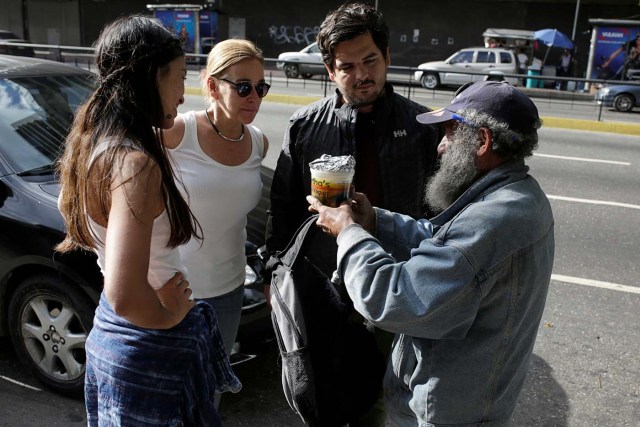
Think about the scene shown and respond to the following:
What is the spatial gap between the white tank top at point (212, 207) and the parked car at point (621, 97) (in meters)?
17.7

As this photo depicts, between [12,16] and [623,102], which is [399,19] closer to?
[623,102]

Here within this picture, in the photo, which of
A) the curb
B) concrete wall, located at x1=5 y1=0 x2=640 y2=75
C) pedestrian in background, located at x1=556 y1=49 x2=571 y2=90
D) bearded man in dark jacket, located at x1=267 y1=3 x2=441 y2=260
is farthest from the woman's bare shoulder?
concrete wall, located at x1=5 y1=0 x2=640 y2=75

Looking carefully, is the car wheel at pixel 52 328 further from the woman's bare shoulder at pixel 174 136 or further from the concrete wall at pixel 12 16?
the concrete wall at pixel 12 16

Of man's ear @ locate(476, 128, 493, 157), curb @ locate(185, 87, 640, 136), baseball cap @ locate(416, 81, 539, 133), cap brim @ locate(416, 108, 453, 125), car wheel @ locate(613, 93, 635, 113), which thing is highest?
baseball cap @ locate(416, 81, 539, 133)

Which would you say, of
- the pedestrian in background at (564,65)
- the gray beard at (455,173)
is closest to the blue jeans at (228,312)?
the gray beard at (455,173)

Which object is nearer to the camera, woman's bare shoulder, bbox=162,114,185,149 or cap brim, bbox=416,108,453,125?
cap brim, bbox=416,108,453,125

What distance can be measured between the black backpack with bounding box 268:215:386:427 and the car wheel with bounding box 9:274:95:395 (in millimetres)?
1585

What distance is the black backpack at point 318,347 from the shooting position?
2.03 m

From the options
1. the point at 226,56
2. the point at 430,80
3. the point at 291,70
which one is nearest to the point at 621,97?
the point at 430,80

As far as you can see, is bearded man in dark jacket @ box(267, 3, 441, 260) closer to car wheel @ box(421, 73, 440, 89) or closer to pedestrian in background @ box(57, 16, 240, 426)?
pedestrian in background @ box(57, 16, 240, 426)

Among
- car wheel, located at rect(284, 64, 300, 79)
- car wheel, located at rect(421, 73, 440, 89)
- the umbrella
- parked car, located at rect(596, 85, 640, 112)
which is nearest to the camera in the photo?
parked car, located at rect(596, 85, 640, 112)

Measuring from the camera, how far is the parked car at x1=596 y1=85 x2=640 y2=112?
17.8 meters

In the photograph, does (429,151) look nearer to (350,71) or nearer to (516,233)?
(350,71)

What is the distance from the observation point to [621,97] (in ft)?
59.5
